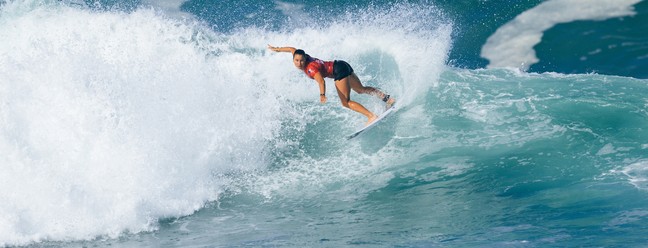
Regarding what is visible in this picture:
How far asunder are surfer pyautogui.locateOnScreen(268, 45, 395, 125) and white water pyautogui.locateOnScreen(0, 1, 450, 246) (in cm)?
195

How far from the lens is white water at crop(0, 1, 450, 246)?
7098mm

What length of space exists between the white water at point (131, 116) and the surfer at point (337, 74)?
76.7 inches

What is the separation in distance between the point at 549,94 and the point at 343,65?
5085mm

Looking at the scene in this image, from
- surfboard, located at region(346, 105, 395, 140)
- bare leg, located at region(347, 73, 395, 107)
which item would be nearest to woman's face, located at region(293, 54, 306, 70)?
bare leg, located at region(347, 73, 395, 107)

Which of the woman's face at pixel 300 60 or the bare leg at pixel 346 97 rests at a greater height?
the woman's face at pixel 300 60

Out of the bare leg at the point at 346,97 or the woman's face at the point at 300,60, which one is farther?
the bare leg at the point at 346,97

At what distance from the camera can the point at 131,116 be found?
8.77 meters

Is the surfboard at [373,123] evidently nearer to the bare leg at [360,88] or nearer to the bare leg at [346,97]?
the bare leg at [346,97]

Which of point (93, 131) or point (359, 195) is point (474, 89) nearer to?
point (359, 195)

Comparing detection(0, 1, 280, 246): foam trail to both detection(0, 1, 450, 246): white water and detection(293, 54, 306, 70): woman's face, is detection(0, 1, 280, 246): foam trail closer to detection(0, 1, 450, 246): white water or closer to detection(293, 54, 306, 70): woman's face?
detection(0, 1, 450, 246): white water

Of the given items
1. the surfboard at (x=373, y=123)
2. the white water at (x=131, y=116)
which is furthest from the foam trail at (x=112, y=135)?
the surfboard at (x=373, y=123)

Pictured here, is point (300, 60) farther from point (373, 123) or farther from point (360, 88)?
point (373, 123)

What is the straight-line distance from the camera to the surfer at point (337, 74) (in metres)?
8.47

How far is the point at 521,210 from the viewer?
247 inches
